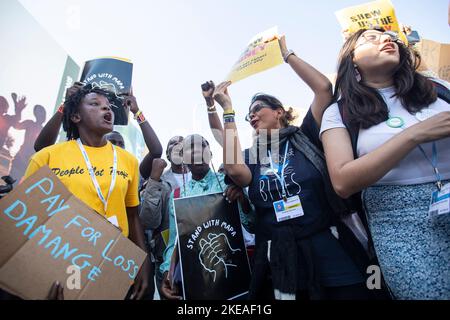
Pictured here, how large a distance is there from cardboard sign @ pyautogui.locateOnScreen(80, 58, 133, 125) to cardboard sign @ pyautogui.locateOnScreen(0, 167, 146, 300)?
4.08 feet

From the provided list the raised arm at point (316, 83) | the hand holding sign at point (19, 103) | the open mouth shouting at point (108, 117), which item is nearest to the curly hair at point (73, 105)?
the open mouth shouting at point (108, 117)

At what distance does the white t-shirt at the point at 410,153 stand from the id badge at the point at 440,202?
125 mm

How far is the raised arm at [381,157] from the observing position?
3.79 feet

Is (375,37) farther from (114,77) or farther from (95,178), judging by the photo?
(114,77)

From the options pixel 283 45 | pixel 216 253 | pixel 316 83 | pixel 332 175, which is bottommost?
pixel 216 253

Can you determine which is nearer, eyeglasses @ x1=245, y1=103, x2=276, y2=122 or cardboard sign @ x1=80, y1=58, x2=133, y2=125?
eyeglasses @ x1=245, y1=103, x2=276, y2=122

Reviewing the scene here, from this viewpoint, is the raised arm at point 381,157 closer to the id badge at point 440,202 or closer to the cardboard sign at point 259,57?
the id badge at point 440,202

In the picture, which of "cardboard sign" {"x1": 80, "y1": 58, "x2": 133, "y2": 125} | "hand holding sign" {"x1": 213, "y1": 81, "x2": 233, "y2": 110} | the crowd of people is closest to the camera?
the crowd of people

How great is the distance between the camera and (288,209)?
1.70 meters

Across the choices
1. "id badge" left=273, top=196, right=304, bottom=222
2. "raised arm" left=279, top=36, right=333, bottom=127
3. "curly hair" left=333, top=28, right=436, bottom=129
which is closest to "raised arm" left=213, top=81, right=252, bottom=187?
"id badge" left=273, top=196, right=304, bottom=222

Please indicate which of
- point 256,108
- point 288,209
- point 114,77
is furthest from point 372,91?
point 114,77

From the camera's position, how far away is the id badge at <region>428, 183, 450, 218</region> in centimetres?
107

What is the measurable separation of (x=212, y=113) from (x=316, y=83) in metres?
0.86

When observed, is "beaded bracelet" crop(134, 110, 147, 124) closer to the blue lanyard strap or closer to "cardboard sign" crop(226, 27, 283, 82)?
"cardboard sign" crop(226, 27, 283, 82)
